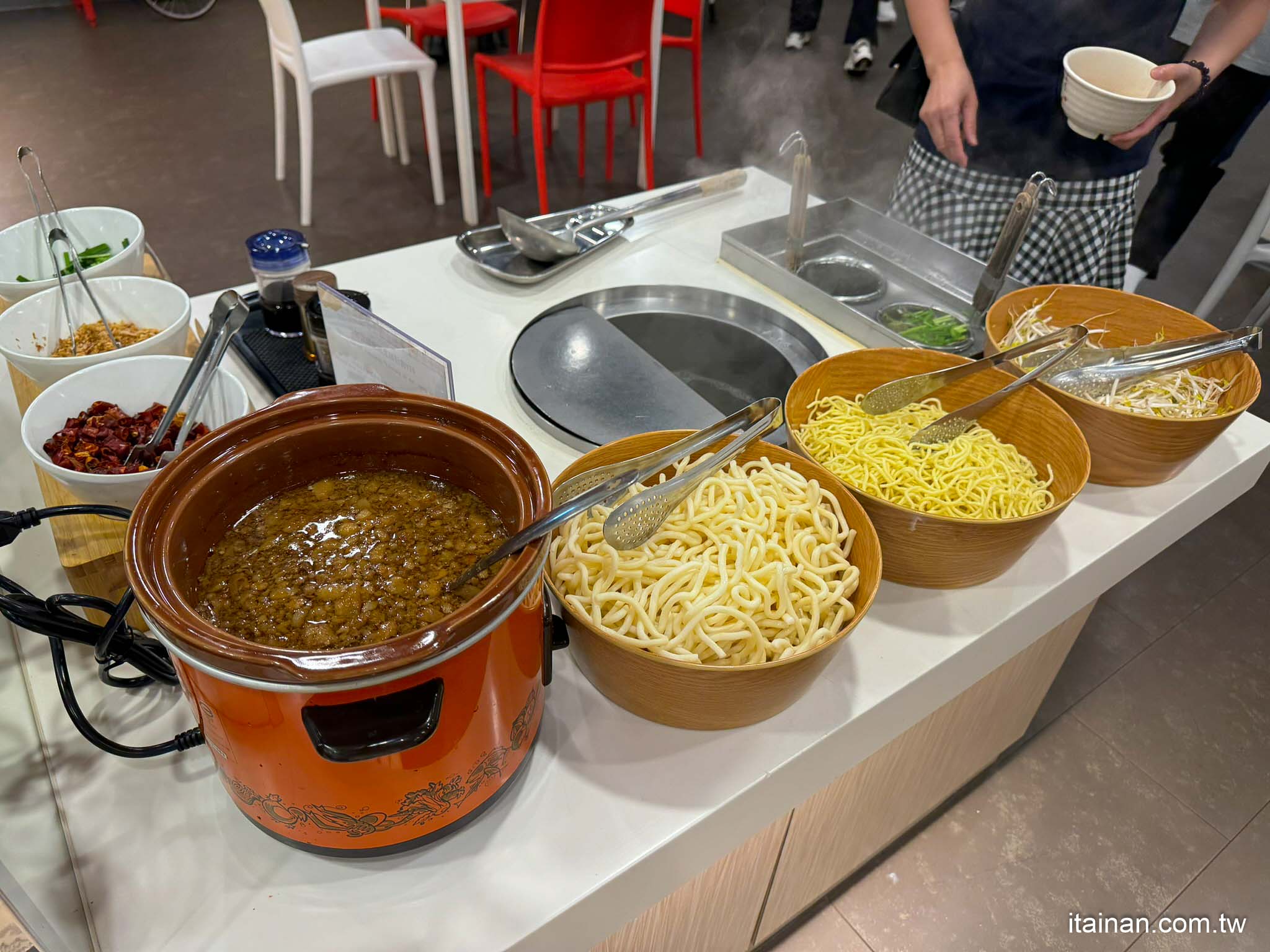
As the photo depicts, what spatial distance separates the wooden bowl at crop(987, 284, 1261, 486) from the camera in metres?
1.11

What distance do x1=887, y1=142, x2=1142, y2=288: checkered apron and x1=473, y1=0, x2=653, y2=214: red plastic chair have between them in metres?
2.06

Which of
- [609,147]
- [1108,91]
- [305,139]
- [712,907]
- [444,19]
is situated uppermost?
[1108,91]

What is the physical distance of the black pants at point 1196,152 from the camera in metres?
2.32

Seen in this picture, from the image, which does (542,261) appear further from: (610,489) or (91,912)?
(91,912)

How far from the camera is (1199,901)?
Result: 5.39 feet

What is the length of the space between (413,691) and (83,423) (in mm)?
610

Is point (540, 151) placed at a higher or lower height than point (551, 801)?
lower

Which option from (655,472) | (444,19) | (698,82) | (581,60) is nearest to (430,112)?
(581,60)

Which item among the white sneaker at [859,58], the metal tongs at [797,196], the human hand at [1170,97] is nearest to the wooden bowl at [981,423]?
the metal tongs at [797,196]

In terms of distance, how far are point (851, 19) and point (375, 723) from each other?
19.2ft

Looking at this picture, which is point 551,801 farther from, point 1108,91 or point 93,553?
point 1108,91

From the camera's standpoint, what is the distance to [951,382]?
114cm

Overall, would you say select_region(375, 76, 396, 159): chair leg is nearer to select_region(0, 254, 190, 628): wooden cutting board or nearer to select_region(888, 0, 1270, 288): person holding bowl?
select_region(888, 0, 1270, 288): person holding bowl

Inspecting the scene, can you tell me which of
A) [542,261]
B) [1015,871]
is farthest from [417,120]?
[1015,871]
